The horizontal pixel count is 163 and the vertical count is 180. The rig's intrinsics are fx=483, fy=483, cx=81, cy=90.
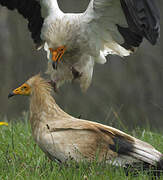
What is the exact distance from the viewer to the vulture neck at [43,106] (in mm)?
4695

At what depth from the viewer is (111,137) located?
14.5ft

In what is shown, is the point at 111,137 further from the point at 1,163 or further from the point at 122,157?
the point at 1,163

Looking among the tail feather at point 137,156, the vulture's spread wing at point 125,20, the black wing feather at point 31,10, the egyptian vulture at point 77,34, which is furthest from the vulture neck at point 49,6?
the tail feather at point 137,156

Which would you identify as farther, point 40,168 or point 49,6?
point 49,6

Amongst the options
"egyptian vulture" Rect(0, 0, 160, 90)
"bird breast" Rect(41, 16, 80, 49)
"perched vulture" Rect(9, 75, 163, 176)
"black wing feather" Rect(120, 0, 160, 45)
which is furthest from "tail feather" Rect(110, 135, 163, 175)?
"bird breast" Rect(41, 16, 80, 49)

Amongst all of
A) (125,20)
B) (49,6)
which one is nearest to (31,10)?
(49,6)

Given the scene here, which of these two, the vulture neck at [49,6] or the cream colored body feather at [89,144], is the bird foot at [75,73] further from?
the cream colored body feather at [89,144]

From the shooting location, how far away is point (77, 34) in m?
6.79

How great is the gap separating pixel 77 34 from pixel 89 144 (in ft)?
9.01

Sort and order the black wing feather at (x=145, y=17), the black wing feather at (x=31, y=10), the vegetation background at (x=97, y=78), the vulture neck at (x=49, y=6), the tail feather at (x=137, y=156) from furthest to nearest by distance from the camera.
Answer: the vegetation background at (x=97, y=78), the black wing feather at (x=31, y=10), the vulture neck at (x=49, y=6), the black wing feather at (x=145, y=17), the tail feather at (x=137, y=156)

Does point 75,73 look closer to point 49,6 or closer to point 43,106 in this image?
point 49,6

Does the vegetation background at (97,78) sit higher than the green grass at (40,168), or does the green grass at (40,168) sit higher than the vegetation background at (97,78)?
the green grass at (40,168)

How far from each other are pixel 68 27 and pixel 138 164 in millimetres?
3025

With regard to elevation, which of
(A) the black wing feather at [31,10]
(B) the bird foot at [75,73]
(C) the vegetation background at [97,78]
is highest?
(A) the black wing feather at [31,10]
